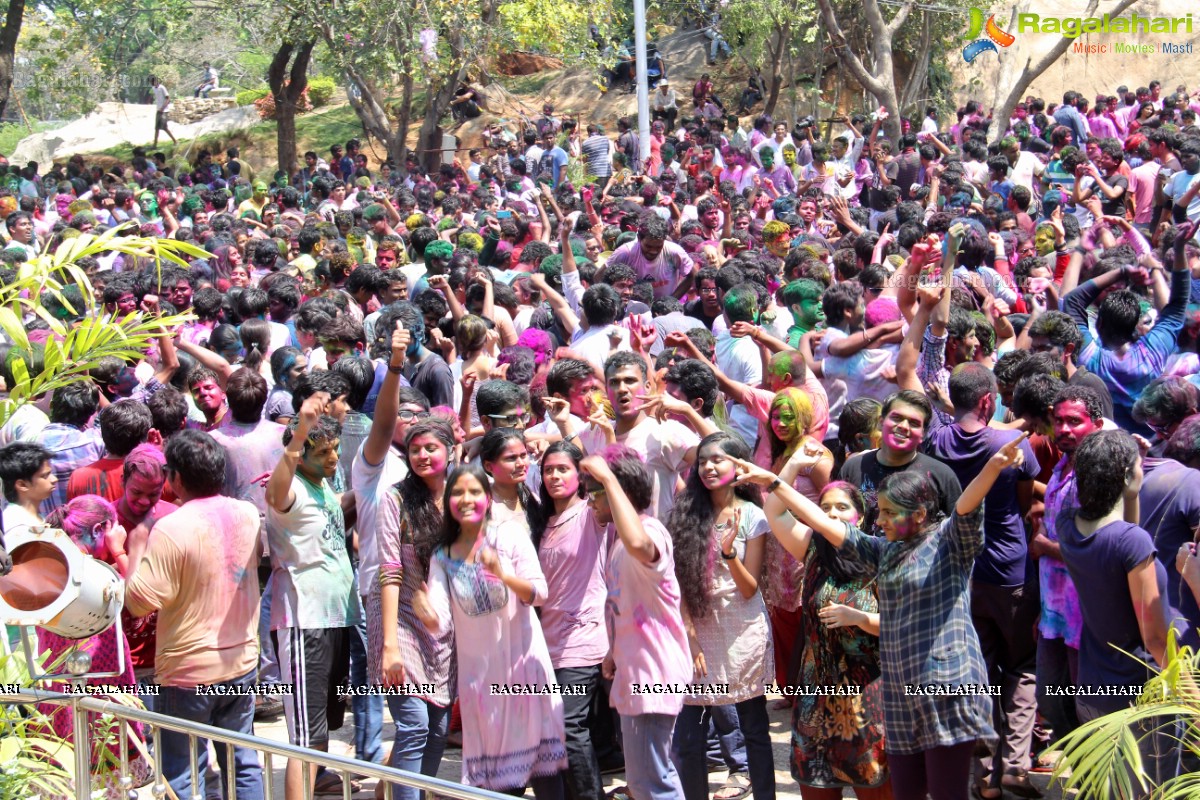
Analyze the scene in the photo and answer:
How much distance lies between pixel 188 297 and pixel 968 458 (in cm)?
556

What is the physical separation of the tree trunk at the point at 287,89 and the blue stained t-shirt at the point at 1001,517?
61.6ft

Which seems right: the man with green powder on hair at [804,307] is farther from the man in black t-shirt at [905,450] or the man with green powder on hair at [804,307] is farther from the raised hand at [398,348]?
the raised hand at [398,348]

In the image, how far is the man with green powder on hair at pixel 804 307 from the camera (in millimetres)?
7438

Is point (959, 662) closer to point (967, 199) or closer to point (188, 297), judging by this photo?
point (188, 297)

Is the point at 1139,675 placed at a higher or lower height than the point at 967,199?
lower

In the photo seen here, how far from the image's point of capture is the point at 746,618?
16.5 ft

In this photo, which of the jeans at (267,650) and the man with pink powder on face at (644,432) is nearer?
the man with pink powder on face at (644,432)

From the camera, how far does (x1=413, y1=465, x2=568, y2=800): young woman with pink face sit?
→ 184 inches

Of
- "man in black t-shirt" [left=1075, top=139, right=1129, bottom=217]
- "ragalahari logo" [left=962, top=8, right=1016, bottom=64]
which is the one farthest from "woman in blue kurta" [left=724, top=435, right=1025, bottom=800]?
"ragalahari logo" [left=962, top=8, right=1016, bottom=64]

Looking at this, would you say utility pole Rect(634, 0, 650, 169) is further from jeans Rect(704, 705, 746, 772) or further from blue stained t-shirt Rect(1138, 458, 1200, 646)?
blue stained t-shirt Rect(1138, 458, 1200, 646)

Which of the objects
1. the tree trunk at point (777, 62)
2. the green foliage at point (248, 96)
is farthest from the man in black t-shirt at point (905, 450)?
the green foliage at point (248, 96)

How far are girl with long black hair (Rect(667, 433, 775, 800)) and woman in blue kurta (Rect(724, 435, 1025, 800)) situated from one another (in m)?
0.55

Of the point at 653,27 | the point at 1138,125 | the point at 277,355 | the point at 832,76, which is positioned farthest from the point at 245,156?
the point at 277,355

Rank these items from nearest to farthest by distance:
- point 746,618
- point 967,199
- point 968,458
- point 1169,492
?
point 1169,492 → point 746,618 → point 968,458 → point 967,199
